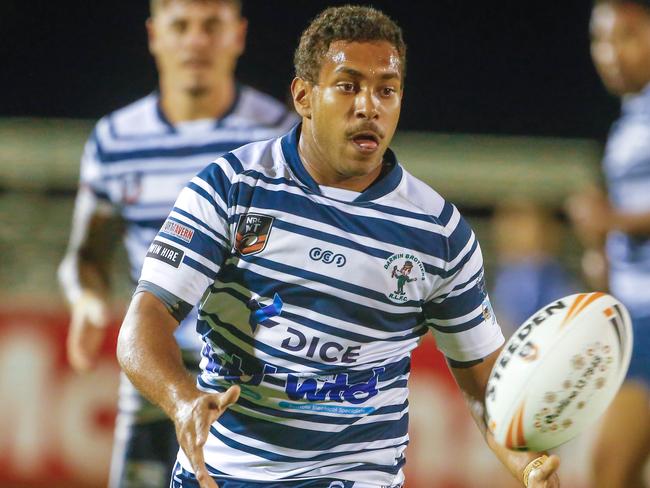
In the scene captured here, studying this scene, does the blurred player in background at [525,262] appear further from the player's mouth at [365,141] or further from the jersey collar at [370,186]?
the player's mouth at [365,141]

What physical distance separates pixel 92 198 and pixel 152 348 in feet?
8.20

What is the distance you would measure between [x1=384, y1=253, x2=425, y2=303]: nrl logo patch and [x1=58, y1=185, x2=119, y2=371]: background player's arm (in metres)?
2.18

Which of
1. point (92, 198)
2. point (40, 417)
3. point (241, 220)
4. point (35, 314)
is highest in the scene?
point (241, 220)

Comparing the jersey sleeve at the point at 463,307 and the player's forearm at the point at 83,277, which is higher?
the jersey sleeve at the point at 463,307

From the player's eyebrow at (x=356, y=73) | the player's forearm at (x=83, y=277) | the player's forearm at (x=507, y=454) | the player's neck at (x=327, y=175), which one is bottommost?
the player's forearm at (x=83, y=277)

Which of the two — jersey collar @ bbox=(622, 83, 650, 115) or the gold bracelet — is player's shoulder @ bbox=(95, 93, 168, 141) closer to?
jersey collar @ bbox=(622, 83, 650, 115)

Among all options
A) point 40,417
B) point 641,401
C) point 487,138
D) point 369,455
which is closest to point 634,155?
point 641,401

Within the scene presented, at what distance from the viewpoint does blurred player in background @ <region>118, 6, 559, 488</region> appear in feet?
9.27

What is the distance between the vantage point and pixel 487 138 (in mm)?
6961

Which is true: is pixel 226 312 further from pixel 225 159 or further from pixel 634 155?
pixel 634 155

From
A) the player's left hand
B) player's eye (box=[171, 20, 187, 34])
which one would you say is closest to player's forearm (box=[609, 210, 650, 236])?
player's eye (box=[171, 20, 187, 34])

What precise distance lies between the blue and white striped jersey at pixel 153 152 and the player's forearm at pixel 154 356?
2.03m

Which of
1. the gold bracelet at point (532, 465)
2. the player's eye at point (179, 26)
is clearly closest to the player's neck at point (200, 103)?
the player's eye at point (179, 26)

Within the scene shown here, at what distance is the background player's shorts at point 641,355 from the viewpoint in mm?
5016
